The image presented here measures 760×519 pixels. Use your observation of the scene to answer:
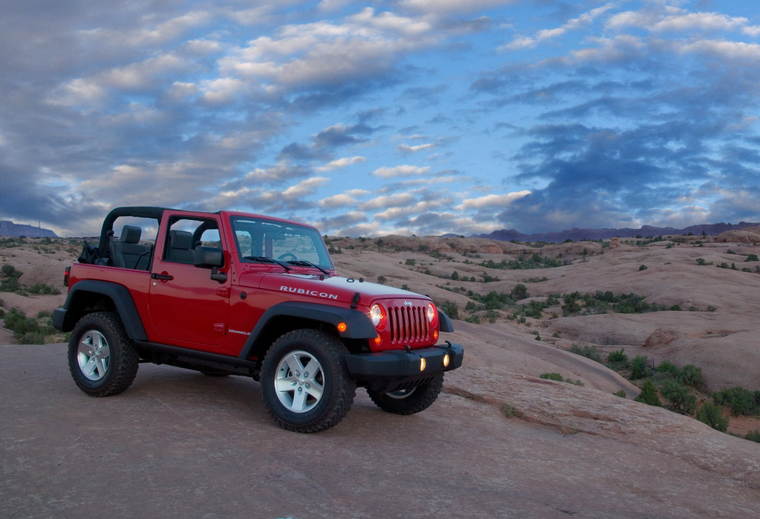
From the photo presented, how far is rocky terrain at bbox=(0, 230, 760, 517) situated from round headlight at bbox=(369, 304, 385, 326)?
1349mm

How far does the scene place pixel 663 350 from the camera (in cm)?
1706

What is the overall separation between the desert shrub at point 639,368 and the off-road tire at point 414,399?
10819mm

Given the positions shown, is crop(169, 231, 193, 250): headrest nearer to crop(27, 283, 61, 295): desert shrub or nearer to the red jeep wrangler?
the red jeep wrangler

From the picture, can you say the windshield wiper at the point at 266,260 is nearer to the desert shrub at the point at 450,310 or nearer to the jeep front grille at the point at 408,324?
the jeep front grille at the point at 408,324

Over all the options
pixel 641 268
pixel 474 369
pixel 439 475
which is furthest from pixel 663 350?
pixel 641 268

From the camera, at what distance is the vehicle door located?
19.3 ft

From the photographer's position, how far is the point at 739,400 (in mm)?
12820

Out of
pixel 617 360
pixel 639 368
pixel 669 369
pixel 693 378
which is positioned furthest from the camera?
pixel 617 360

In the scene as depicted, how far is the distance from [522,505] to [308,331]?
229cm

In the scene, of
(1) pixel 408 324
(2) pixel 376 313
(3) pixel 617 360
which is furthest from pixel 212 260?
(3) pixel 617 360

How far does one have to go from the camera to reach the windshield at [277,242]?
6137 millimetres

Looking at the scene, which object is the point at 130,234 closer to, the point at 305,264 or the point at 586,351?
the point at 305,264

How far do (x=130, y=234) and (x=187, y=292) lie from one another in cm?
154

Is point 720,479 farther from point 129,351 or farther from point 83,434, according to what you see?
point 129,351
